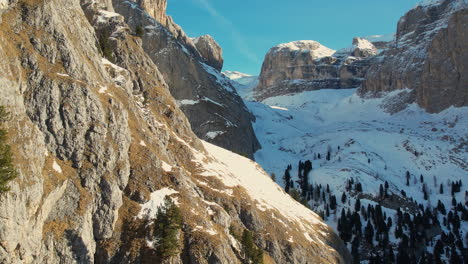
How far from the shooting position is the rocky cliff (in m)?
53.2

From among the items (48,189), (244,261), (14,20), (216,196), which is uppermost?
(14,20)

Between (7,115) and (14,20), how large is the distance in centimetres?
2124

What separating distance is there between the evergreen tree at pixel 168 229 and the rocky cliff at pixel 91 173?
1.17 metres

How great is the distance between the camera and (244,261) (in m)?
71.9

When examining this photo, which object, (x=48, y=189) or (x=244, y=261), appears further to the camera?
(x=244, y=261)

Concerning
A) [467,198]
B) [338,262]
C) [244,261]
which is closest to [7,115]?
[244,261]

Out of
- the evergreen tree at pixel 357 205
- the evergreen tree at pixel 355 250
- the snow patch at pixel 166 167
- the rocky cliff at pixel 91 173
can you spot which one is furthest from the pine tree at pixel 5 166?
the evergreen tree at pixel 357 205

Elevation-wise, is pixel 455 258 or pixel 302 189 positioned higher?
pixel 302 189

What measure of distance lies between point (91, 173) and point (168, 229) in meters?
13.8

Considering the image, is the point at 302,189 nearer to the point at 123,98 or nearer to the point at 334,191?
the point at 334,191

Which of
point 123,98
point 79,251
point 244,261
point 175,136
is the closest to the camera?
point 79,251

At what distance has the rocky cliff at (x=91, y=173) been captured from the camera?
53.2 meters

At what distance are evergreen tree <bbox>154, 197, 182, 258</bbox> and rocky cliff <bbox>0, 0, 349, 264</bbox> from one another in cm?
117

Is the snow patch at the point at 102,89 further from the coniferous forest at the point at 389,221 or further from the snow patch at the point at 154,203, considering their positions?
the coniferous forest at the point at 389,221
